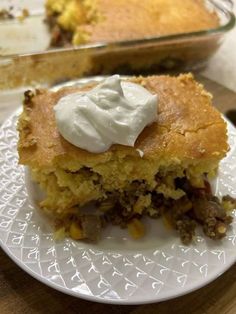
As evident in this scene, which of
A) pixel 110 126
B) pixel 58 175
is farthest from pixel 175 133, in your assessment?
pixel 58 175

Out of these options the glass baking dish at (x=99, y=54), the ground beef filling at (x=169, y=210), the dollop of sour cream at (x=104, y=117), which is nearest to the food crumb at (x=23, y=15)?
the glass baking dish at (x=99, y=54)

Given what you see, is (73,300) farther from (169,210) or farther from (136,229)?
(169,210)

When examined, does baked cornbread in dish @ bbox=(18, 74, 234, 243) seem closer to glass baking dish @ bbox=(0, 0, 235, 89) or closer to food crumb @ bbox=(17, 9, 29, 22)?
glass baking dish @ bbox=(0, 0, 235, 89)

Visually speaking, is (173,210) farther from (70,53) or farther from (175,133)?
(70,53)

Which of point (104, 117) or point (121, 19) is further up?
point (104, 117)

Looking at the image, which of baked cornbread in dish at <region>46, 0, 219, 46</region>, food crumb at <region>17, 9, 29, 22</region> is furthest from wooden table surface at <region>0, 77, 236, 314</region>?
food crumb at <region>17, 9, 29, 22</region>

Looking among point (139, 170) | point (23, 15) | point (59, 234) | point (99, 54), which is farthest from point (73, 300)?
point (23, 15)
